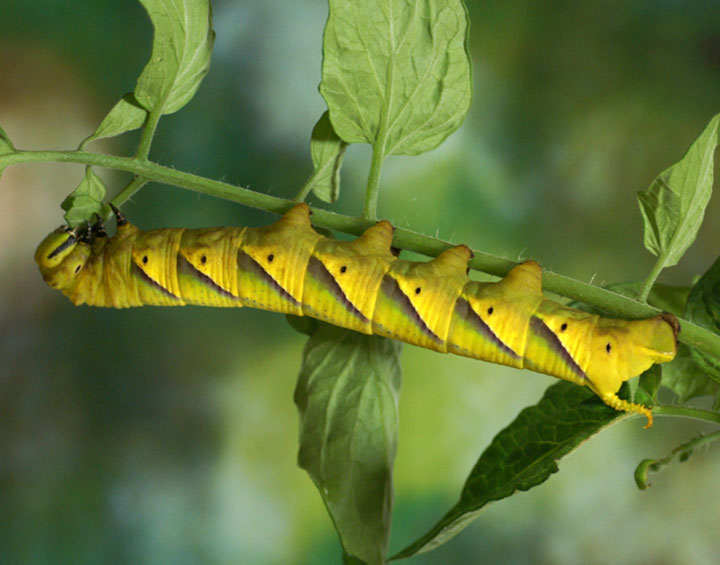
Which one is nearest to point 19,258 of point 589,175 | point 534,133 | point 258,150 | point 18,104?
point 18,104

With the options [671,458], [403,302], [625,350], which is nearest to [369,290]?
[403,302]

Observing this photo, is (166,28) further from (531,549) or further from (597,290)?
(531,549)

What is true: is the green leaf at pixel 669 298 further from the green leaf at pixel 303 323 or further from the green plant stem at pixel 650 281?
the green leaf at pixel 303 323

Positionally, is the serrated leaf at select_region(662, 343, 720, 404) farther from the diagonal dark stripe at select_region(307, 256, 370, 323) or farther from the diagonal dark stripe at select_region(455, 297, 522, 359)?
the diagonal dark stripe at select_region(307, 256, 370, 323)

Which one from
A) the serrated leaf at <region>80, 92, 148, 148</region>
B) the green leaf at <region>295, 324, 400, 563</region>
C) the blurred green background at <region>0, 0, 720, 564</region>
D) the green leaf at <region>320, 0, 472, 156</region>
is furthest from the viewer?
the blurred green background at <region>0, 0, 720, 564</region>

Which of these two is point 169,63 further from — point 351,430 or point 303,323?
point 351,430

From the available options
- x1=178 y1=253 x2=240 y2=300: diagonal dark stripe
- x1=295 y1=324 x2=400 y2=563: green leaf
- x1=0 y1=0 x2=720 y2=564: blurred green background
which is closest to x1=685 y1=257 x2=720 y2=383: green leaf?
x1=295 y1=324 x2=400 y2=563: green leaf

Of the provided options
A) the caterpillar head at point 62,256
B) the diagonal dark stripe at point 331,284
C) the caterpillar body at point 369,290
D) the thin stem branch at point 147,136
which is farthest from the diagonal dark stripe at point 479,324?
the caterpillar head at point 62,256
